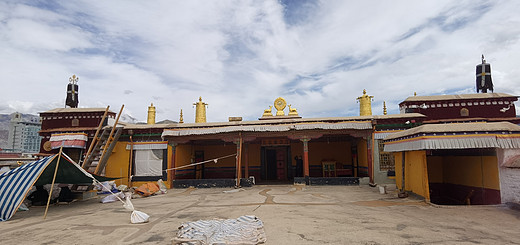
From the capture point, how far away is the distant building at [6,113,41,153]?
87.8 meters

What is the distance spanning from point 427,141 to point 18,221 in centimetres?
1248

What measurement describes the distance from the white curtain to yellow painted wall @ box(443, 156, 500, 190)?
14447 mm

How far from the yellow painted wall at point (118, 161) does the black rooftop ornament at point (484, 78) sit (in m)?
24.0

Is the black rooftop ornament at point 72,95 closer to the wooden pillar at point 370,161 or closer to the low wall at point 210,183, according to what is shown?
the low wall at point 210,183

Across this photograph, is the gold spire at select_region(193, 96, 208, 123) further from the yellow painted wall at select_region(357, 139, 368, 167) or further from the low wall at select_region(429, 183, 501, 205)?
the low wall at select_region(429, 183, 501, 205)

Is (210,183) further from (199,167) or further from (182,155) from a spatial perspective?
(199,167)

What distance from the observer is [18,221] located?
802 centimetres

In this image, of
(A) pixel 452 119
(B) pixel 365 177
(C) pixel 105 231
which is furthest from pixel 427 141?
(A) pixel 452 119

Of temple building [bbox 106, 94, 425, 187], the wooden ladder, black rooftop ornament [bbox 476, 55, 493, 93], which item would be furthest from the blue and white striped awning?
black rooftop ornament [bbox 476, 55, 493, 93]

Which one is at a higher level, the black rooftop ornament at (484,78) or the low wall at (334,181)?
the black rooftop ornament at (484,78)

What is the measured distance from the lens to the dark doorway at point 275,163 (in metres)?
18.5

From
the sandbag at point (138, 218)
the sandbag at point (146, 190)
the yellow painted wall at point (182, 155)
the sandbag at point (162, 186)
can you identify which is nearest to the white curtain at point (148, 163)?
the yellow painted wall at point (182, 155)

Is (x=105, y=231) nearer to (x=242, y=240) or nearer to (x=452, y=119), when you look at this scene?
(x=242, y=240)

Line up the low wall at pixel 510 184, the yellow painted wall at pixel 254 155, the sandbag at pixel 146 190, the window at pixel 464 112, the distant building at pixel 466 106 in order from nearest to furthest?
the low wall at pixel 510 184, the sandbag at pixel 146 190, the distant building at pixel 466 106, the window at pixel 464 112, the yellow painted wall at pixel 254 155
